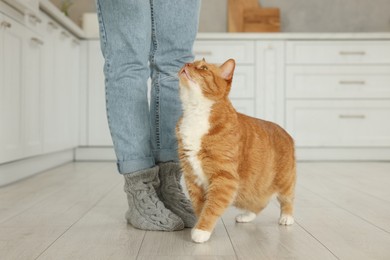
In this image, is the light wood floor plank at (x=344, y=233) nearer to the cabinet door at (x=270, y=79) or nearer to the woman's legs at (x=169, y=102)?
the woman's legs at (x=169, y=102)

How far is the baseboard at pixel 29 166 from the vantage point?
7.87 feet

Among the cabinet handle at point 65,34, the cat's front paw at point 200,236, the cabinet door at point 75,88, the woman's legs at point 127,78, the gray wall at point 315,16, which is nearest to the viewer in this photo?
the cat's front paw at point 200,236

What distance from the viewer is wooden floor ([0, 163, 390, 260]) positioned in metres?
1.15

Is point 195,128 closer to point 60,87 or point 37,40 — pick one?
point 37,40

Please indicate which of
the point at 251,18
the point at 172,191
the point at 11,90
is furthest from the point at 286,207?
the point at 251,18

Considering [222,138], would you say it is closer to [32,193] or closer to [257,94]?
[32,193]

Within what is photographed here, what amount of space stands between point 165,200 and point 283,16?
333cm

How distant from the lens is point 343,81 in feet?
12.7

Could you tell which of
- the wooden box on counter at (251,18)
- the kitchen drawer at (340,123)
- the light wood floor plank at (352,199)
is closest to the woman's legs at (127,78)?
the light wood floor plank at (352,199)

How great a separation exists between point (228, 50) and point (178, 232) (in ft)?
8.87

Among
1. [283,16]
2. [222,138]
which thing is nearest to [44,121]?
[222,138]

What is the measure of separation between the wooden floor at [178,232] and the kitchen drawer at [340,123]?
4.98 ft

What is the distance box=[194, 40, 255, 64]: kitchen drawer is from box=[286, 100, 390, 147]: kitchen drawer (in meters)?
0.53

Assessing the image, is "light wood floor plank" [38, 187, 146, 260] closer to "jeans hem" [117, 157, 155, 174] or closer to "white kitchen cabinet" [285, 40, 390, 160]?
"jeans hem" [117, 157, 155, 174]
